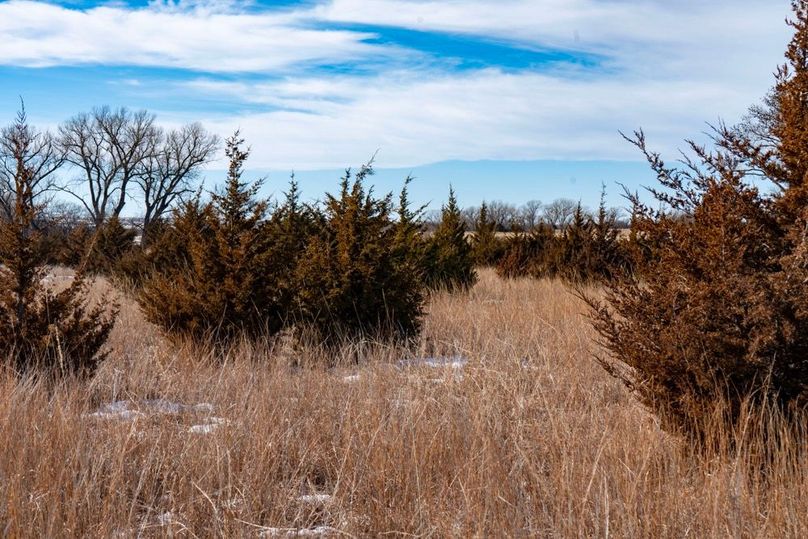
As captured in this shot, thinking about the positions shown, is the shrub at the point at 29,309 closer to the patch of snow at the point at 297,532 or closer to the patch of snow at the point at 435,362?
the patch of snow at the point at 435,362

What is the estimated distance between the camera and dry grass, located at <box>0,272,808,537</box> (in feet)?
10.1

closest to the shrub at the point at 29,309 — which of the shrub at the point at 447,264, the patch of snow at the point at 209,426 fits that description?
the patch of snow at the point at 209,426

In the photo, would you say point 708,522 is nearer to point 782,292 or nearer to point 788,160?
point 782,292

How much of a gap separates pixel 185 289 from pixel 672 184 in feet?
17.3

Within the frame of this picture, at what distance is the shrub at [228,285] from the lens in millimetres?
7434

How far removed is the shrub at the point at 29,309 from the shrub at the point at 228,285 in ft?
4.56

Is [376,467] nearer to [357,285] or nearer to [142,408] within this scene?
[142,408]

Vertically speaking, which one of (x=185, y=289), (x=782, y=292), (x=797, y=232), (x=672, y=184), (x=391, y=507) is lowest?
(x=391, y=507)

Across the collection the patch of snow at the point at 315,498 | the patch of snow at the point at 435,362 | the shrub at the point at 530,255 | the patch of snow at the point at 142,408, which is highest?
the shrub at the point at 530,255

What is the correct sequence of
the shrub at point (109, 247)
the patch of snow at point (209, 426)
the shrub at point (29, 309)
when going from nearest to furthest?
the patch of snow at point (209, 426) < the shrub at point (29, 309) < the shrub at point (109, 247)

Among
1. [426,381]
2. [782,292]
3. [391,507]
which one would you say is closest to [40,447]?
[391,507]

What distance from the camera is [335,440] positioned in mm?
4098

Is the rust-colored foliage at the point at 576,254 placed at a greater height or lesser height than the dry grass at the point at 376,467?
greater

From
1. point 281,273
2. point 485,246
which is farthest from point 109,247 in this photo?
point 281,273
